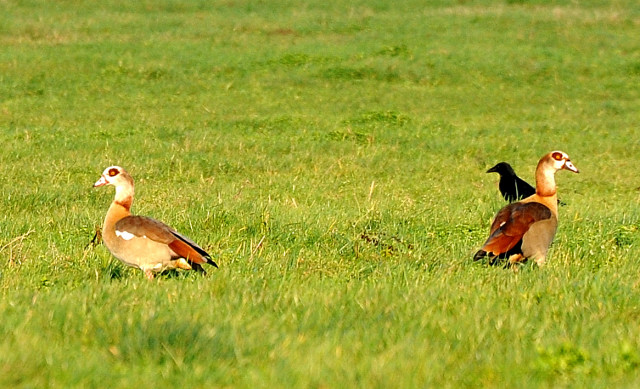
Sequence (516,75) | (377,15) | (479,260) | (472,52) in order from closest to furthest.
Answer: (479,260) < (516,75) < (472,52) < (377,15)

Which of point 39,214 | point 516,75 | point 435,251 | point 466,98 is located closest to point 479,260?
point 435,251

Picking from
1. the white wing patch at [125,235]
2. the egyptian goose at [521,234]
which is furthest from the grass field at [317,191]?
the white wing patch at [125,235]

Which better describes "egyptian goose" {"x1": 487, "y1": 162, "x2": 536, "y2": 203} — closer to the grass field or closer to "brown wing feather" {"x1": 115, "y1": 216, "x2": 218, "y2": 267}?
the grass field

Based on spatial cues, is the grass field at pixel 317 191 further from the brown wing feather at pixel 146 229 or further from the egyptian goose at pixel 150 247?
the brown wing feather at pixel 146 229

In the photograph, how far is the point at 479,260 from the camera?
24.2ft

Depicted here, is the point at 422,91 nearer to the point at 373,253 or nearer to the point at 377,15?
the point at 377,15

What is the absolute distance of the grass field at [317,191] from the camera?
167 inches

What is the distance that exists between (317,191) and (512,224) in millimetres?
5341

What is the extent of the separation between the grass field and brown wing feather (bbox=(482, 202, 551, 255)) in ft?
0.75

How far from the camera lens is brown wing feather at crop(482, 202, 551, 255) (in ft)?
23.5

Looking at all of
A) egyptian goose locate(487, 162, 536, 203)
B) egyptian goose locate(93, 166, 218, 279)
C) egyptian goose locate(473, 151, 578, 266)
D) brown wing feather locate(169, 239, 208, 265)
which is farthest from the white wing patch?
egyptian goose locate(487, 162, 536, 203)

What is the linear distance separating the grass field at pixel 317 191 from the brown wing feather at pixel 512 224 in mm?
229

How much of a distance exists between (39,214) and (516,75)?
65.1 ft

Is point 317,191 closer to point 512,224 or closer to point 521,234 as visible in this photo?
point 512,224
